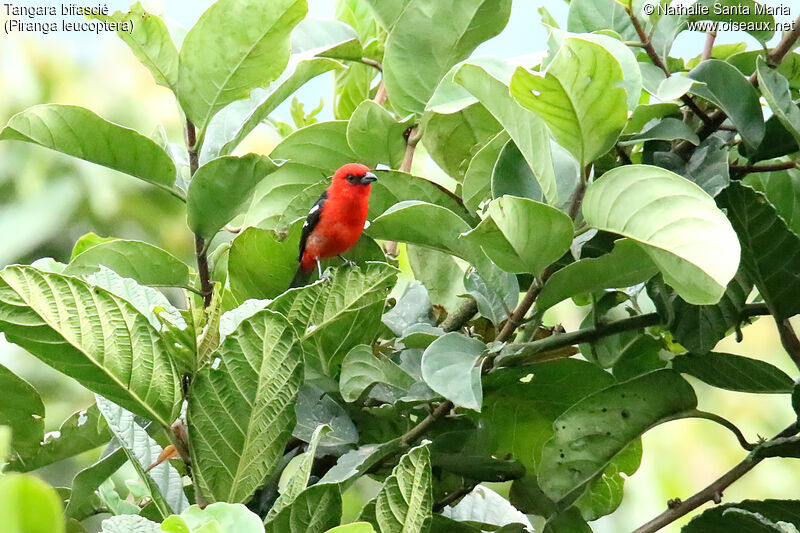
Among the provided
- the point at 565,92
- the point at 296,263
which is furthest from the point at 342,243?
the point at 565,92

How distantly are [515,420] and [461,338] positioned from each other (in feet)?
0.66

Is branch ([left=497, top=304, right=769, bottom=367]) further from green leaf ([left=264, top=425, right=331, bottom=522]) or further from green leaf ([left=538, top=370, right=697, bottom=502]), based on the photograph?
green leaf ([left=264, top=425, right=331, bottom=522])

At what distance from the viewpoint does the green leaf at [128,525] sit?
2.14ft

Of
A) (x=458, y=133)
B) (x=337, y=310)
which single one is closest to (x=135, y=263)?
(x=337, y=310)

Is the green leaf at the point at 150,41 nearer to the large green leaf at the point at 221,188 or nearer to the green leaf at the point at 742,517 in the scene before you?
the large green leaf at the point at 221,188

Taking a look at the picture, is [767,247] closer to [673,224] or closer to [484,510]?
[673,224]

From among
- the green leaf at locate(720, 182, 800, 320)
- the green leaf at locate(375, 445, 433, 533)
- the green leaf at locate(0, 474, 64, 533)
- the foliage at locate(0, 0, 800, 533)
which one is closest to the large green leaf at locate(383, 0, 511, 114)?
the foliage at locate(0, 0, 800, 533)

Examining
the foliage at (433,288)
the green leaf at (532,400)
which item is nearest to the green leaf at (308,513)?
the foliage at (433,288)

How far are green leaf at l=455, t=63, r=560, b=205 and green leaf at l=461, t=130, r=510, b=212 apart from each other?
3.7 inches

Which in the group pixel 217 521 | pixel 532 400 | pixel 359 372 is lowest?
pixel 532 400

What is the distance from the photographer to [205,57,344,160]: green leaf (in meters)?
1.06

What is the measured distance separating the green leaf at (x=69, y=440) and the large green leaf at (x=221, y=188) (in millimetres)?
271

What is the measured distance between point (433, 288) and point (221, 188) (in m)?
0.30

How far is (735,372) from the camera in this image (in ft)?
3.27
